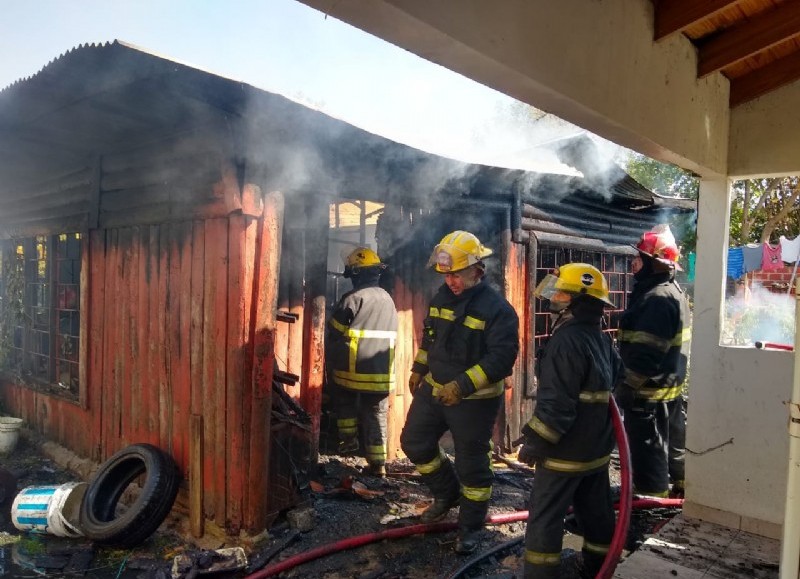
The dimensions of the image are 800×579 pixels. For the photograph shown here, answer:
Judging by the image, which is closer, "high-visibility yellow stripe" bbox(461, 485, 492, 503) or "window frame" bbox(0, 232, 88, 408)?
"high-visibility yellow stripe" bbox(461, 485, 492, 503)

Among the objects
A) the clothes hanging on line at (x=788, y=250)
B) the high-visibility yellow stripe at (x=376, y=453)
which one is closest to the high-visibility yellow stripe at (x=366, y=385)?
the high-visibility yellow stripe at (x=376, y=453)

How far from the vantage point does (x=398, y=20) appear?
5.76ft

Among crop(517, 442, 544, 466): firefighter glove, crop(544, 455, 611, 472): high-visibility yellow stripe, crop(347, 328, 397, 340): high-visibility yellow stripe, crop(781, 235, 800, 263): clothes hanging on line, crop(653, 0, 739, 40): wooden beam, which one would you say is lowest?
crop(544, 455, 611, 472): high-visibility yellow stripe

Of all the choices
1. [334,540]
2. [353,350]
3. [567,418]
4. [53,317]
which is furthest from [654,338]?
[53,317]

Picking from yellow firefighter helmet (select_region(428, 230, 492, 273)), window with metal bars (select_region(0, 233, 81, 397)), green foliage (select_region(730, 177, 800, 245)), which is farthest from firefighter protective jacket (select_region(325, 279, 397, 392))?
green foliage (select_region(730, 177, 800, 245))

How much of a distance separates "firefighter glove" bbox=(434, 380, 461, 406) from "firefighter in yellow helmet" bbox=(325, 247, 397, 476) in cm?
174

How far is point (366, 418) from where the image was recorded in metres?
5.95

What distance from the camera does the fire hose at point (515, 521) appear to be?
11.1 feet

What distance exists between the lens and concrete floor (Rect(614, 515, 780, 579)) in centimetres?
341

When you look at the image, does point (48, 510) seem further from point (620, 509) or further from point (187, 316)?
point (620, 509)

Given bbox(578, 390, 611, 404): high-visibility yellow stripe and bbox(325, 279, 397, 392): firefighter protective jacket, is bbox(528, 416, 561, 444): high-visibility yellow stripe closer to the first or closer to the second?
bbox(578, 390, 611, 404): high-visibility yellow stripe

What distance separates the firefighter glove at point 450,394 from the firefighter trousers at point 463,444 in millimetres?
173

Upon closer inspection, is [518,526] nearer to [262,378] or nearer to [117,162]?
[262,378]

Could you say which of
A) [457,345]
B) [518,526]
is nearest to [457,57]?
[457,345]
